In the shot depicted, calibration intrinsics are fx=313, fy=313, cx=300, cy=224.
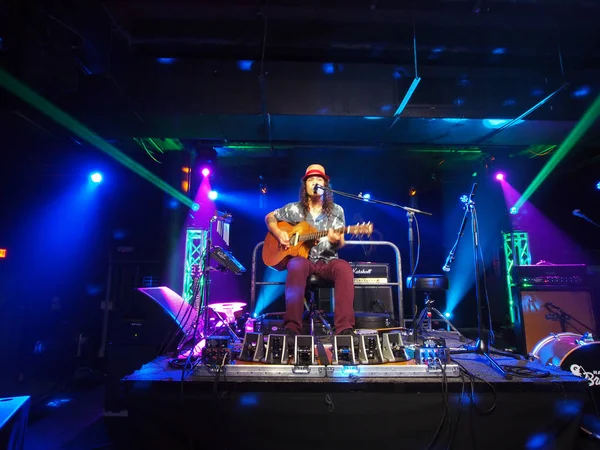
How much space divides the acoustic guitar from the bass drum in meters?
2.13

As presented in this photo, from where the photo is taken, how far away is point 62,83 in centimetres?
380

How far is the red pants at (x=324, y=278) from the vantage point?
9.96 ft

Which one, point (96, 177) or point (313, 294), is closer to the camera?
point (313, 294)

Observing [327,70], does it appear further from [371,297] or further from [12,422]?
[12,422]

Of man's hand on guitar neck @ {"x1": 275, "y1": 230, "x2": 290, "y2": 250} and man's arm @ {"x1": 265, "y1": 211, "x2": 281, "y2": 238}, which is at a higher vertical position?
man's arm @ {"x1": 265, "y1": 211, "x2": 281, "y2": 238}

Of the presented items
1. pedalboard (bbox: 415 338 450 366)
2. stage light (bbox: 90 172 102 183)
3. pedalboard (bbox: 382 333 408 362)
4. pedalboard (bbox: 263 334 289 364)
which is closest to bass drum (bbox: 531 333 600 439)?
pedalboard (bbox: 415 338 450 366)

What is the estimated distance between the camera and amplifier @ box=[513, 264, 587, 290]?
4859mm

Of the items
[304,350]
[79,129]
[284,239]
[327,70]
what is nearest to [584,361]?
[304,350]

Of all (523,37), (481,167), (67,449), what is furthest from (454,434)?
(481,167)

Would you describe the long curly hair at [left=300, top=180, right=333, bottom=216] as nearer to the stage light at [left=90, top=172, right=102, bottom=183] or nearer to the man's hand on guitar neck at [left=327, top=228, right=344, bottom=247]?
the man's hand on guitar neck at [left=327, top=228, right=344, bottom=247]

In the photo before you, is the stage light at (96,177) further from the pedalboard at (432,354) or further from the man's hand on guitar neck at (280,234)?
the pedalboard at (432,354)

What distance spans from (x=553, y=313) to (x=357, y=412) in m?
4.37

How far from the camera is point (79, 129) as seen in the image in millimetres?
5641

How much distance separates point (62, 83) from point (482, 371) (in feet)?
17.6
